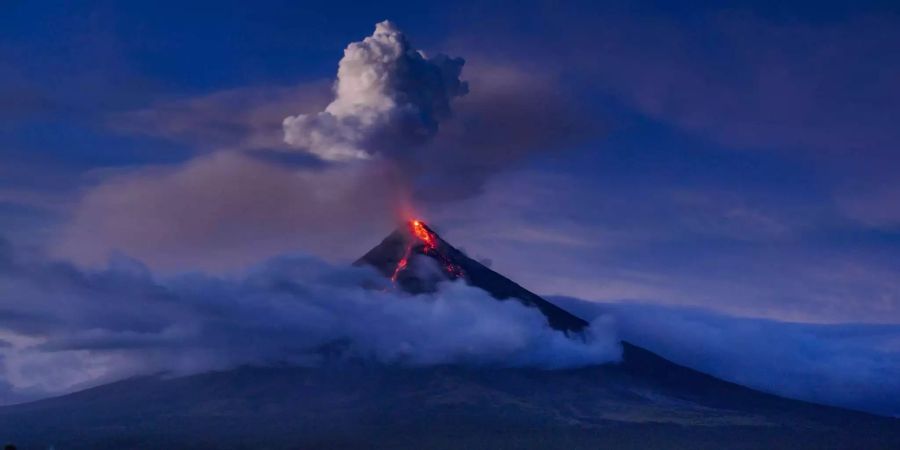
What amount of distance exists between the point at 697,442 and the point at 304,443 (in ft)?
220

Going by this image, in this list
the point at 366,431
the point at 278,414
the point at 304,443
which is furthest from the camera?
the point at 278,414

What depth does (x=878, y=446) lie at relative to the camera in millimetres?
194875

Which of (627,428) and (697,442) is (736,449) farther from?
(627,428)

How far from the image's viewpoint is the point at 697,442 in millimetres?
187500

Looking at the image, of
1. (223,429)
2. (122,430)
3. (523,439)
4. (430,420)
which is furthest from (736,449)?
(122,430)

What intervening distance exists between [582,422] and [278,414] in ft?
182

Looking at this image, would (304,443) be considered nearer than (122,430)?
Yes

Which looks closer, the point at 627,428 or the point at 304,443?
the point at 304,443

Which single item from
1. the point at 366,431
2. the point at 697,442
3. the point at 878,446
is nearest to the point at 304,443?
the point at 366,431

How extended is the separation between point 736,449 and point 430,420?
2086 inches

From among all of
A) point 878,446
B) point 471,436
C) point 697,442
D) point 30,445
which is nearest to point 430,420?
point 471,436

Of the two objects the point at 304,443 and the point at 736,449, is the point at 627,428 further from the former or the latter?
the point at 304,443

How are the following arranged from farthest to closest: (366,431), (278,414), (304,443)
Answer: (278,414), (366,431), (304,443)

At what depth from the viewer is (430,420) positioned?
642 ft
